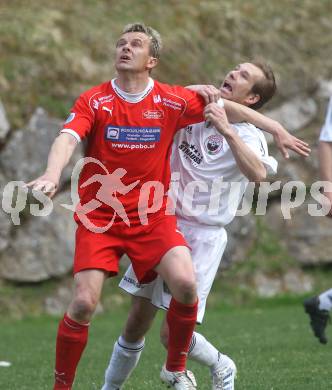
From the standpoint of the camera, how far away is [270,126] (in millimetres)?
5262

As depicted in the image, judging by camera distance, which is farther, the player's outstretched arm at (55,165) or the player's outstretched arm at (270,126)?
the player's outstretched arm at (270,126)

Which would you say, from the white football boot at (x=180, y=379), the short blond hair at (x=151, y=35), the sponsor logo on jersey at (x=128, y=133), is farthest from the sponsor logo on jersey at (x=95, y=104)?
the white football boot at (x=180, y=379)

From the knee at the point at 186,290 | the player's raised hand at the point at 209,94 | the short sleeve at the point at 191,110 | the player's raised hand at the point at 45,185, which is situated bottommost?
the knee at the point at 186,290

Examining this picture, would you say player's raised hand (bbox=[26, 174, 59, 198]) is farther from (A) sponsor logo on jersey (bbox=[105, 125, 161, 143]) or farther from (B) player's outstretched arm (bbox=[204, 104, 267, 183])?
(B) player's outstretched arm (bbox=[204, 104, 267, 183])

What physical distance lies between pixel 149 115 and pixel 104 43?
983 centimetres

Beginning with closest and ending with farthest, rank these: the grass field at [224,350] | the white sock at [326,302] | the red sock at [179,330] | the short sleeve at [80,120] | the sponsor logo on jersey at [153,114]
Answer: the short sleeve at [80,120], the red sock at [179,330], the sponsor logo on jersey at [153,114], the grass field at [224,350], the white sock at [326,302]

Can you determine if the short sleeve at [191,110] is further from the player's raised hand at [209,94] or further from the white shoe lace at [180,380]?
the white shoe lace at [180,380]

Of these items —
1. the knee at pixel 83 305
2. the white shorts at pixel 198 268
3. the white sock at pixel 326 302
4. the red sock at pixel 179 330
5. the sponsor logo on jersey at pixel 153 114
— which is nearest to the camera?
the knee at pixel 83 305

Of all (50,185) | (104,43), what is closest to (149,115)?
(50,185)

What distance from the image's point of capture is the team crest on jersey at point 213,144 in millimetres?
5559

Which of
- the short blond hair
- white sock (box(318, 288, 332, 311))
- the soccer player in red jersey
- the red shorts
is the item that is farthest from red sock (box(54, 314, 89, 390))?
white sock (box(318, 288, 332, 311))

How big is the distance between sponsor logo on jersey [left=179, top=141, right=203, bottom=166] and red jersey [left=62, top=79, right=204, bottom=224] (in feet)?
0.93

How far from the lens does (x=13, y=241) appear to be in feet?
42.8

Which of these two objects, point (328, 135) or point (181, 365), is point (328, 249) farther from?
point (181, 365)
